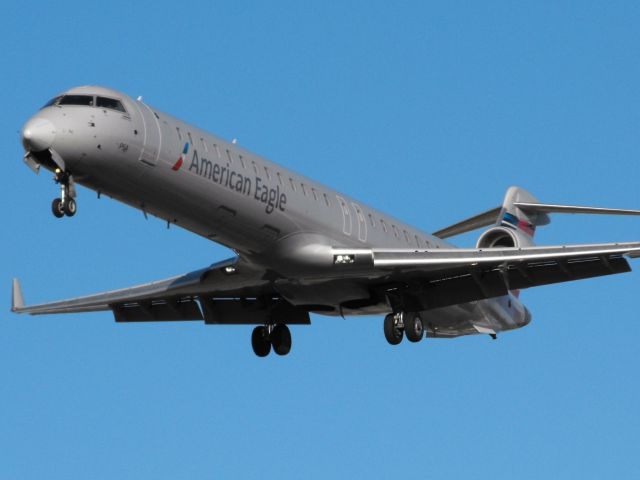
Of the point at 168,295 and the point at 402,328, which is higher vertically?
the point at 168,295

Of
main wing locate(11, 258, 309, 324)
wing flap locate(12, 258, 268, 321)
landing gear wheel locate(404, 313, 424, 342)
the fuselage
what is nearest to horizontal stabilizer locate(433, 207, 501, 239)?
the fuselage

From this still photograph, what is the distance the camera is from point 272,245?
29.2 metres

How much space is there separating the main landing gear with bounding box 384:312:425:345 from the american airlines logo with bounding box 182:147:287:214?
4026 millimetres

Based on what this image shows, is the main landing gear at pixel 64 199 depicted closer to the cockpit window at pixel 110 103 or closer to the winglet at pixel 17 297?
the cockpit window at pixel 110 103

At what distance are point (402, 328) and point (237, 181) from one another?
560 cm

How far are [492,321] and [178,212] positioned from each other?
1012cm

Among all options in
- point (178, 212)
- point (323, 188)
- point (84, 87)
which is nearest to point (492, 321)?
point (323, 188)

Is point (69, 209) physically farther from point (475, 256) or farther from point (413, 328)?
point (475, 256)

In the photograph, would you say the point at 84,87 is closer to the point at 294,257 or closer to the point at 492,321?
the point at 294,257

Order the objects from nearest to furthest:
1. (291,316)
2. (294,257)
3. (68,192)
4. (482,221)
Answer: (68,192) → (294,257) → (291,316) → (482,221)

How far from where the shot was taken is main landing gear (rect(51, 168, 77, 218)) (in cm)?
2612

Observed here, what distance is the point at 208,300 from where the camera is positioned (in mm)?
33750

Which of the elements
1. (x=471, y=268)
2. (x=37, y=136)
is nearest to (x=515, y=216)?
(x=471, y=268)

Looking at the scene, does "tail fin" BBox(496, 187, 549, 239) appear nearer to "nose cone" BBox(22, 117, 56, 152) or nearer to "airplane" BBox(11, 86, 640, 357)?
"airplane" BBox(11, 86, 640, 357)
